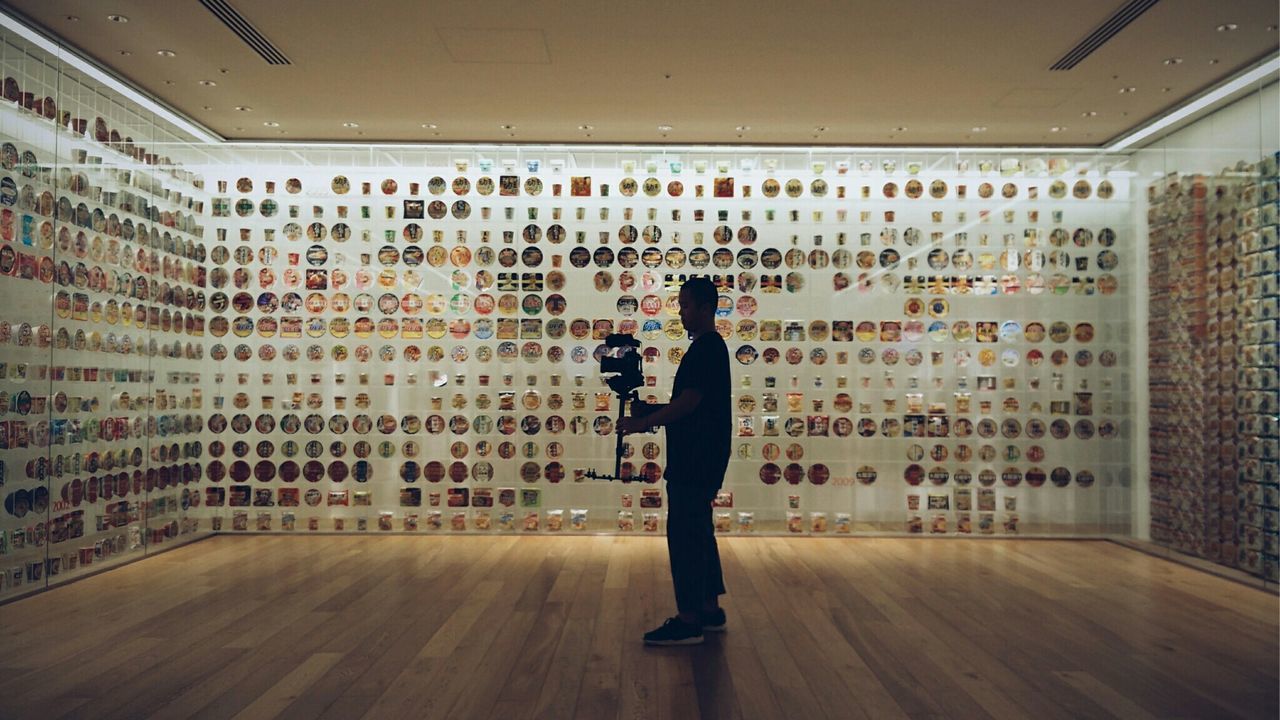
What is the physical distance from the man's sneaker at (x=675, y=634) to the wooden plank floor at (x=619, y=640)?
79 mm

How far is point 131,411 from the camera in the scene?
23.0ft

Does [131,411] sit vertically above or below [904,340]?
below

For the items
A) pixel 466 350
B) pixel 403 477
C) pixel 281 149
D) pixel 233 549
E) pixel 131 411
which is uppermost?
pixel 281 149

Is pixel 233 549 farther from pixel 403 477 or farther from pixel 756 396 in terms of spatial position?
pixel 756 396

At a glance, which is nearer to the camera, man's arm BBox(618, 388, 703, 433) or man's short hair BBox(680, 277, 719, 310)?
man's arm BBox(618, 388, 703, 433)

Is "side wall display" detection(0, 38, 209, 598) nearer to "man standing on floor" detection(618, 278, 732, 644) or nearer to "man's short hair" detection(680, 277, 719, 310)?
"man standing on floor" detection(618, 278, 732, 644)

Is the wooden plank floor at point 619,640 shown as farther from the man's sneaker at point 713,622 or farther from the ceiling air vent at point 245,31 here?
the ceiling air vent at point 245,31

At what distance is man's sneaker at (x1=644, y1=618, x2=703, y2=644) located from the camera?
4.54 m

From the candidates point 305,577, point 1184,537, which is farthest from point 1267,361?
point 305,577

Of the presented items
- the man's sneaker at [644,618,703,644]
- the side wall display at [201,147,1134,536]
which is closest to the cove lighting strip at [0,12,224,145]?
the side wall display at [201,147,1134,536]

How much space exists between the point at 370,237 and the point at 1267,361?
7.40 metres

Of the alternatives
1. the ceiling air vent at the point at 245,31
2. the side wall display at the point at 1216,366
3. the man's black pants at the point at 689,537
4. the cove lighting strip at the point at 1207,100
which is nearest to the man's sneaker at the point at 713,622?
the man's black pants at the point at 689,537

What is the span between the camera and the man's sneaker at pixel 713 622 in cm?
482

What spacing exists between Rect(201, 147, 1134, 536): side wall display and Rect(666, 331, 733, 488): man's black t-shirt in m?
3.65
